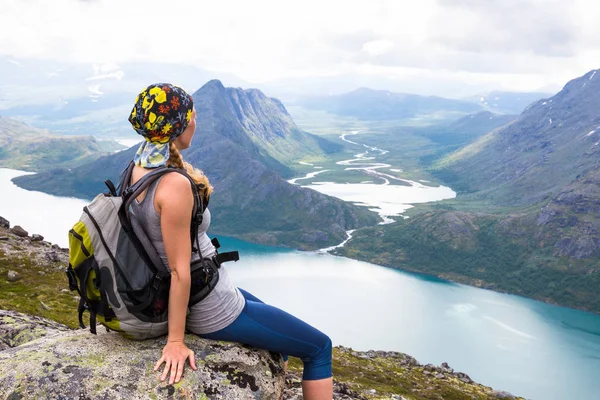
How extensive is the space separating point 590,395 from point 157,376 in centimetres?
16510

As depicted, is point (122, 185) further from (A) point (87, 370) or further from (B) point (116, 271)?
(A) point (87, 370)

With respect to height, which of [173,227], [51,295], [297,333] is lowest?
[51,295]

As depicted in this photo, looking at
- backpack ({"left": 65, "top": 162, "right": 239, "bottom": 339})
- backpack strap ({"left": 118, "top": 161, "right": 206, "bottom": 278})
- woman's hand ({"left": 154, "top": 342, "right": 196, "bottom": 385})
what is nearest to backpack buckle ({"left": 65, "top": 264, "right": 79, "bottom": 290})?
backpack ({"left": 65, "top": 162, "right": 239, "bottom": 339})

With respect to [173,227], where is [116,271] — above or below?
below

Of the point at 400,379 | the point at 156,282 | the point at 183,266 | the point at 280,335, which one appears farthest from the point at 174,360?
the point at 400,379

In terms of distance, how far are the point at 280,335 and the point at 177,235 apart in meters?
3.43

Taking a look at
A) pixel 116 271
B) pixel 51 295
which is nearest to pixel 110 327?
pixel 116 271

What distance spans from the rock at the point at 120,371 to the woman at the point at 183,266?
30cm

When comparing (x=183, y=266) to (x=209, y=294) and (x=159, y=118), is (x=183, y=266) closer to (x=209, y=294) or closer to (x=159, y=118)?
(x=209, y=294)

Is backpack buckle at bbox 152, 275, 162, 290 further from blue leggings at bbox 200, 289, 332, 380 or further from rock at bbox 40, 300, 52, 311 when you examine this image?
rock at bbox 40, 300, 52, 311

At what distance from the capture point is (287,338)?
1022cm

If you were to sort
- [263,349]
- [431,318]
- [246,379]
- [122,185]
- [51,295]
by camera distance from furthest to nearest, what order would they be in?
1. [431,318]
2. [51,295]
3. [263,349]
4. [246,379]
5. [122,185]

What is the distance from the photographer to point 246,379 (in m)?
10.1

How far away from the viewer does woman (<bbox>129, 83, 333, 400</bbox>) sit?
26.8 ft
